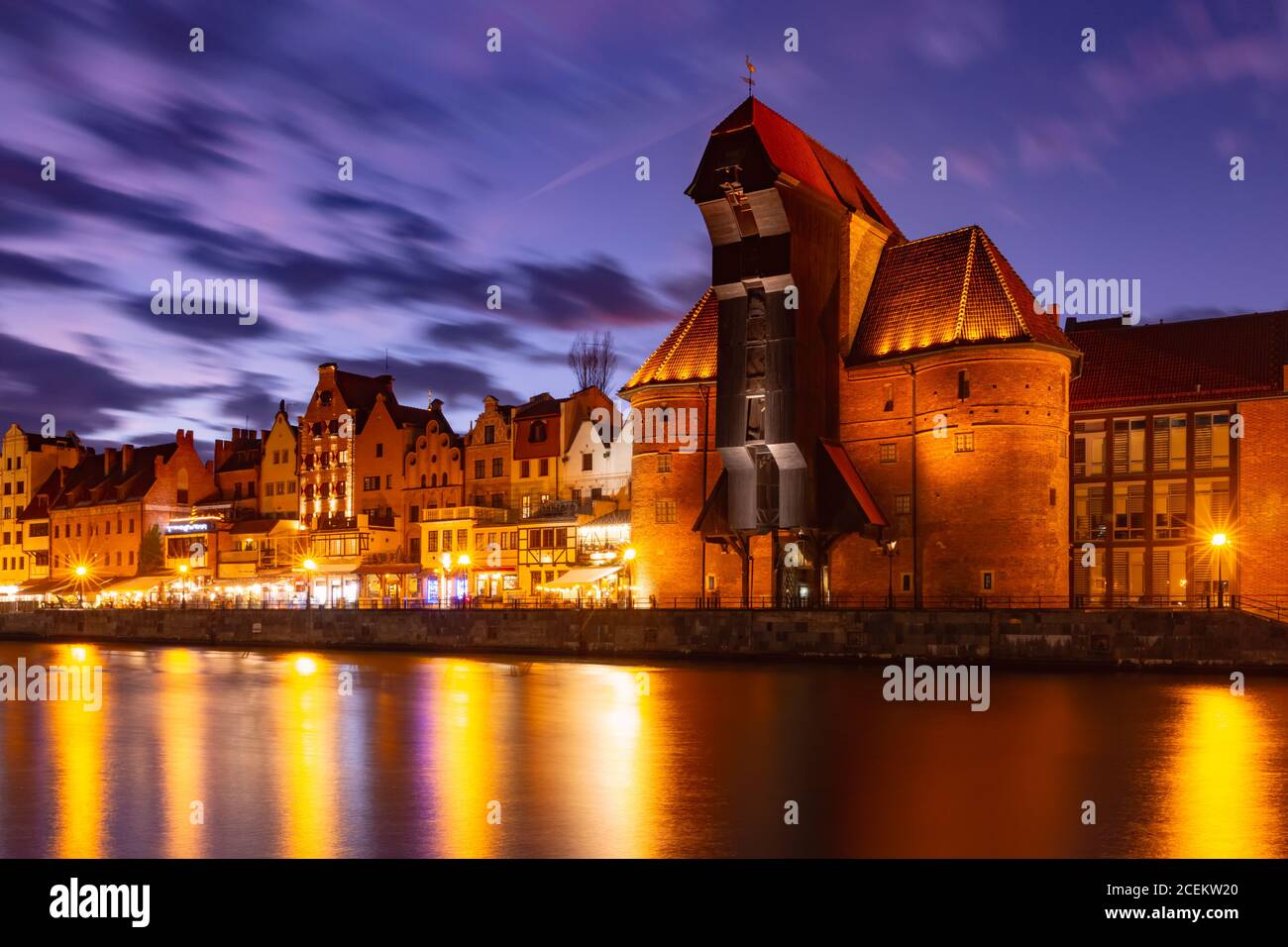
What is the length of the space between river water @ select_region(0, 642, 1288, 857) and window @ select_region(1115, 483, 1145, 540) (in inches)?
620

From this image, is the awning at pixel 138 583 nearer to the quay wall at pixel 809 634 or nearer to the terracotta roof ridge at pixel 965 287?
the quay wall at pixel 809 634

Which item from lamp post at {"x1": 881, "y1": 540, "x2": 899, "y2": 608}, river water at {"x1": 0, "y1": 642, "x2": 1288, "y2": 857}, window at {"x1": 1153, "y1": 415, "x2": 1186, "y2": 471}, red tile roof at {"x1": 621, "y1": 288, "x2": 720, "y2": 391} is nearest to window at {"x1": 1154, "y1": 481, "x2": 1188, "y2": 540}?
window at {"x1": 1153, "y1": 415, "x2": 1186, "y2": 471}

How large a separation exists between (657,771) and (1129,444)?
39083 mm

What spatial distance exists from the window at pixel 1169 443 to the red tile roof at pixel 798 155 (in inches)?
562

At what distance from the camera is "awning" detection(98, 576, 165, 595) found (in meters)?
92.6

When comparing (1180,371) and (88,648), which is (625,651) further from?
(88,648)

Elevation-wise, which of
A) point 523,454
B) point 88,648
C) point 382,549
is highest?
point 523,454

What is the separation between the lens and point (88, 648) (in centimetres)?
7144

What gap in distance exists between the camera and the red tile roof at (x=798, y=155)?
5103cm

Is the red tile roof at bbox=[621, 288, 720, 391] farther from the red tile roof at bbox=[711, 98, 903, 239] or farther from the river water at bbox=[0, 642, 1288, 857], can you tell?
the river water at bbox=[0, 642, 1288, 857]

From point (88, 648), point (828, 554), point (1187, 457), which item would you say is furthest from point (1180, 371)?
point (88, 648)

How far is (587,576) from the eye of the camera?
213ft

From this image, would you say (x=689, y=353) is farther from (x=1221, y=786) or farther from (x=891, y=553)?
(x=1221, y=786)
